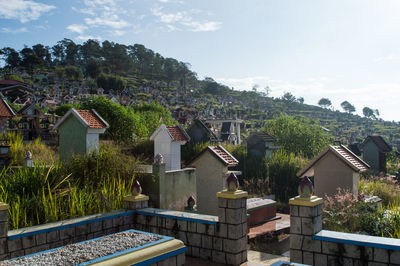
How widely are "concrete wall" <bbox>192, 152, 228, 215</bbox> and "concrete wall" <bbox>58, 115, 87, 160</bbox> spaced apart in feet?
10.7

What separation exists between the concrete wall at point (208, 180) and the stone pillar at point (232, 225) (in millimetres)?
3487

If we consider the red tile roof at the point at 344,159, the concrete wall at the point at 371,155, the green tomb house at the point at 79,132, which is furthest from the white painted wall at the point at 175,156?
the concrete wall at the point at 371,155

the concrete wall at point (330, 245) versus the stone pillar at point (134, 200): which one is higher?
→ the stone pillar at point (134, 200)

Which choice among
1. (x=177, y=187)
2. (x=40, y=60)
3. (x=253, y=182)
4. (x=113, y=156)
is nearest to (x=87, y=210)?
(x=113, y=156)

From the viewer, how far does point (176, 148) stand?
10633 mm

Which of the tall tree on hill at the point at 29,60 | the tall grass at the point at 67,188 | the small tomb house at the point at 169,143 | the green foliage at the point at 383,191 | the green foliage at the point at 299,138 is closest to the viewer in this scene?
the tall grass at the point at 67,188

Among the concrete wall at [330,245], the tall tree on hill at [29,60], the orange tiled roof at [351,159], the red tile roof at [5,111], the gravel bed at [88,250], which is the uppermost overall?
the tall tree on hill at [29,60]

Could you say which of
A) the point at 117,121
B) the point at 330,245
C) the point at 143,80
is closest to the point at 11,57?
the point at 143,80

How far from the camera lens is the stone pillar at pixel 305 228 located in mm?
5457

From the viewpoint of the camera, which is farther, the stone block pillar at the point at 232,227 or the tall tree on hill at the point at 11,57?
the tall tree on hill at the point at 11,57

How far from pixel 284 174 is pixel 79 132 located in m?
9.12

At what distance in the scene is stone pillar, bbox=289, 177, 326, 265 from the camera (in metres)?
5.46

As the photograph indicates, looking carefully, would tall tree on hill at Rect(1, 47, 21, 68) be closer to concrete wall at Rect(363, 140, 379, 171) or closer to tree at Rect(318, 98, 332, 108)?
concrete wall at Rect(363, 140, 379, 171)

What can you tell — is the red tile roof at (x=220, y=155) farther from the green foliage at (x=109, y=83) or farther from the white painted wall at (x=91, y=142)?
the green foliage at (x=109, y=83)
